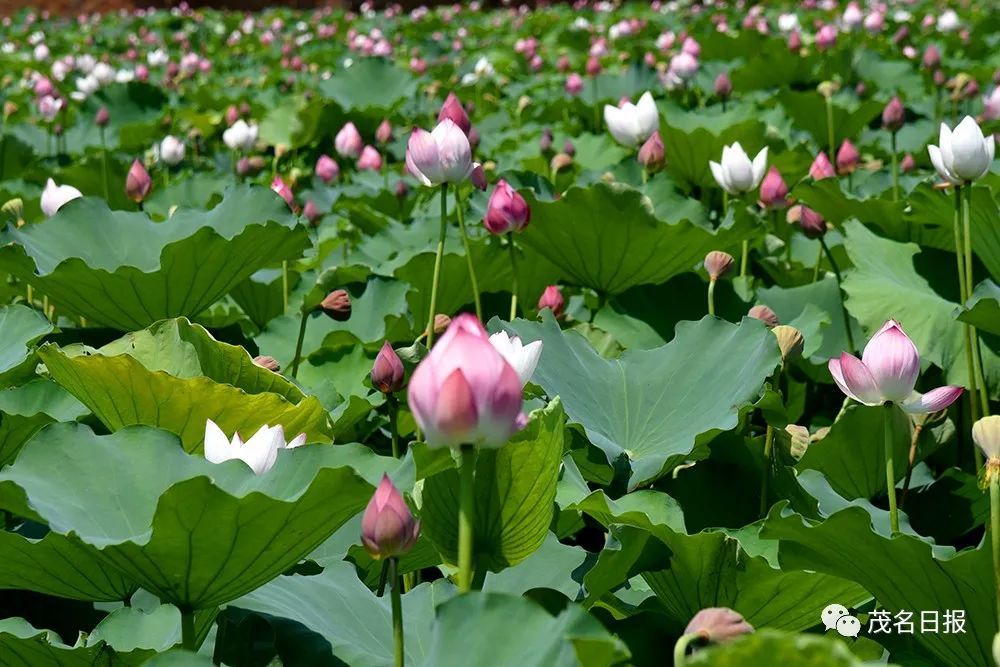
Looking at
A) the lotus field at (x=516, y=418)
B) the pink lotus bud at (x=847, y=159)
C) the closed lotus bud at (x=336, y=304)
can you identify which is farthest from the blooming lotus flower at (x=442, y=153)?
the pink lotus bud at (x=847, y=159)

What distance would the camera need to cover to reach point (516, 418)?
0.74 metres

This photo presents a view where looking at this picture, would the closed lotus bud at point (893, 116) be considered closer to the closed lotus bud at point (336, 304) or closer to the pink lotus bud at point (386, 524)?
the closed lotus bud at point (336, 304)

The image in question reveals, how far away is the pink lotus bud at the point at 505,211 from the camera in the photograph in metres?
1.57

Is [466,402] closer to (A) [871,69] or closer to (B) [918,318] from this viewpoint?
(B) [918,318]

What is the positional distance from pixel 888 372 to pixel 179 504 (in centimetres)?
63

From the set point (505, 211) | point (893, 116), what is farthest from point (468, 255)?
point (893, 116)

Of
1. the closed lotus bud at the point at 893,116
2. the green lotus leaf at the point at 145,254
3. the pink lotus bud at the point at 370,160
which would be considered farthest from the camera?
the pink lotus bud at the point at 370,160

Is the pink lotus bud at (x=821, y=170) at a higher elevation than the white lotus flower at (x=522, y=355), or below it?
below

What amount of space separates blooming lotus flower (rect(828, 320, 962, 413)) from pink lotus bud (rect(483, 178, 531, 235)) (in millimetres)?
601

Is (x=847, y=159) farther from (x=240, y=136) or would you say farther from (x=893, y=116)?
(x=240, y=136)

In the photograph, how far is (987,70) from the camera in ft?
12.4

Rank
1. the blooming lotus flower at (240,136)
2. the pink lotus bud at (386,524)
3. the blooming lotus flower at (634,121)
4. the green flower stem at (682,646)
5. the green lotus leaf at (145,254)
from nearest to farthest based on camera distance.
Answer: the green flower stem at (682,646)
the pink lotus bud at (386,524)
the green lotus leaf at (145,254)
the blooming lotus flower at (634,121)
the blooming lotus flower at (240,136)

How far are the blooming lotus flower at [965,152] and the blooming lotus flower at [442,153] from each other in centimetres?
60

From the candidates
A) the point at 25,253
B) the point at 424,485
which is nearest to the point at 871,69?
the point at 25,253
